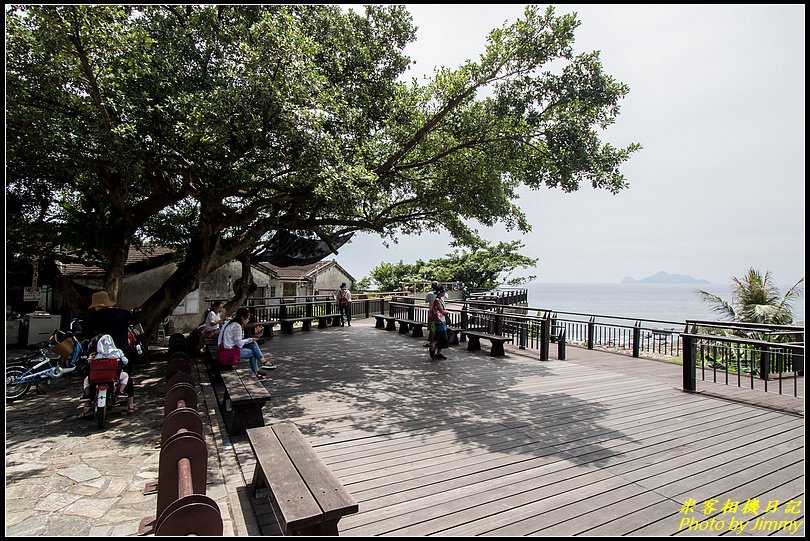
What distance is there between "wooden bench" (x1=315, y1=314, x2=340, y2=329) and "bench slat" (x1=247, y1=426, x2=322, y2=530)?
11.6 metres

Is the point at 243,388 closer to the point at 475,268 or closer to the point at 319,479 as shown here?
the point at 319,479

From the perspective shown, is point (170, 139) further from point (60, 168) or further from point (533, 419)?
point (533, 419)

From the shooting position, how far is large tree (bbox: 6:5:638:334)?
619 cm

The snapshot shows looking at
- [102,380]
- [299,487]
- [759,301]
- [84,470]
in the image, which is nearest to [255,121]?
[102,380]

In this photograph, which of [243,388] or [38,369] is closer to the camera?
[243,388]

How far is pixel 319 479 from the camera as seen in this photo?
2918 millimetres

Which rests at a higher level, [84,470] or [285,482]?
[285,482]

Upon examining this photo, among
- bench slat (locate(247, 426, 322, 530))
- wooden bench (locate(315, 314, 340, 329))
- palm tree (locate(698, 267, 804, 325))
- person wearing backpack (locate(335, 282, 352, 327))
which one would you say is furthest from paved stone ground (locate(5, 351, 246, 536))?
palm tree (locate(698, 267, 804, 325))

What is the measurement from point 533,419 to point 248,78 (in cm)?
676

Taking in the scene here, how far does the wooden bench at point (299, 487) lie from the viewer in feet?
8.21

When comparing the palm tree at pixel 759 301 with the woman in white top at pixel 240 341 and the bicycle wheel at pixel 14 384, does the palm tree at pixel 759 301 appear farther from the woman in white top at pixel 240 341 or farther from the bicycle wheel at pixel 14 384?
the bicycle wheel at pixel 14 384

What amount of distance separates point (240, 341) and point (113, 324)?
6.20 ft

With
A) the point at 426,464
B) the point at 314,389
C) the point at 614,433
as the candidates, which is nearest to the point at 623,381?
the point at 614,433

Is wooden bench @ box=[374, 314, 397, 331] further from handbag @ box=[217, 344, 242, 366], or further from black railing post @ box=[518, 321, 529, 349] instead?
handbag @ box=[217, 344, 242, 366]
